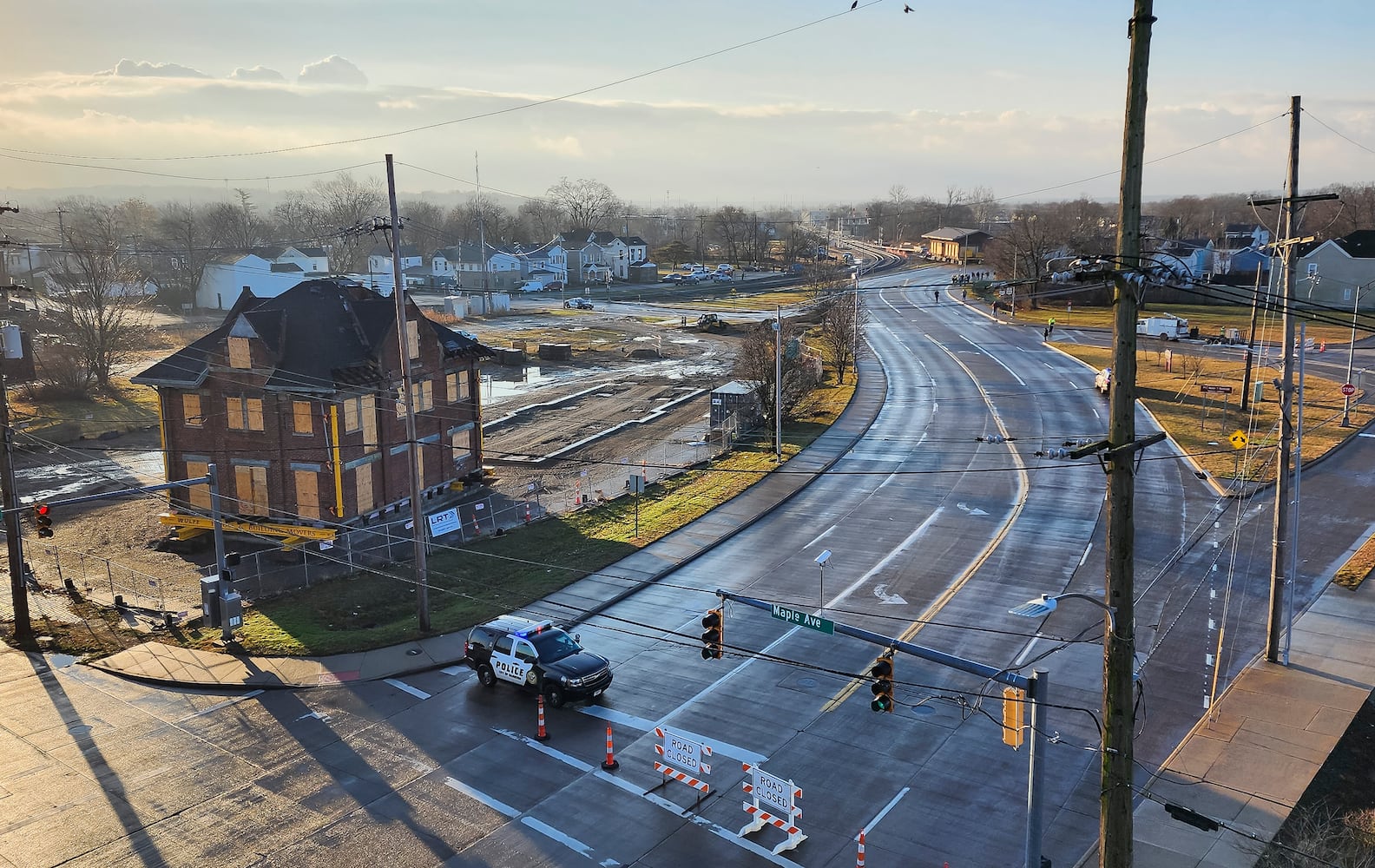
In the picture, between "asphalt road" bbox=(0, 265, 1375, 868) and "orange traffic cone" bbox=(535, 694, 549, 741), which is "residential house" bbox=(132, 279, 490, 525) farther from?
"orange traffic cone" bbox=(535, 694, 549, 741)

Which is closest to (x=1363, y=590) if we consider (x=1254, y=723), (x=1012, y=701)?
(x=1254, y=723)

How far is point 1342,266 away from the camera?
98.0 metres

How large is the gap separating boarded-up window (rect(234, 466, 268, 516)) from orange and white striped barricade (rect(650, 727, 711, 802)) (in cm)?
2533

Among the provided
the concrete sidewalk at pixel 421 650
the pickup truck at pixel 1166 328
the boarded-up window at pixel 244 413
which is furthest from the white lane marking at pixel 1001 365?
the boarded-up window at pixel 244 413

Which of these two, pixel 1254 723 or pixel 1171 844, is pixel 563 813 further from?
pixel 1254 723

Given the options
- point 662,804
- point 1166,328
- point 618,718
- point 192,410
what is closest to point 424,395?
point 192,410

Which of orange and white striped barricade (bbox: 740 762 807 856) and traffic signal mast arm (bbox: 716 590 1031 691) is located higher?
traffic signal mast arm (bbox: 716 590 1031 691)

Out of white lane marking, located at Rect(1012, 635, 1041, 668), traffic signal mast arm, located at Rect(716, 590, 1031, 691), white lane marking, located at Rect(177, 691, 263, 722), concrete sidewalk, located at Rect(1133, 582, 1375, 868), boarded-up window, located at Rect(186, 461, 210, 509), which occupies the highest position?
traffic signal mast arm, located at Rect(716, 590, 1031, 691)

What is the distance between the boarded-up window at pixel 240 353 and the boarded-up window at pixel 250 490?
424 centimetres

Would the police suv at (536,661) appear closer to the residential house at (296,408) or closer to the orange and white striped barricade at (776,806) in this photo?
the orange and white striped barricade at (776,806)

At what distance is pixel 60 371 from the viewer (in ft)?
230

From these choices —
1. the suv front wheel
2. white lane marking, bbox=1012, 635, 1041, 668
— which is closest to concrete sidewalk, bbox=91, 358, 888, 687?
the suv front wheel

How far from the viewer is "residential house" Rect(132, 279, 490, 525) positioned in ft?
127

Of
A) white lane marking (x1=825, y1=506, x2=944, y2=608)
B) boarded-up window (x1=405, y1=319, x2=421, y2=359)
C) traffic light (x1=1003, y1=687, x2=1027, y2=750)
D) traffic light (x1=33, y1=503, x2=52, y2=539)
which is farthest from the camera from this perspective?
boarded-up window (x1=405, y1=319, x2=421, y2=359)
